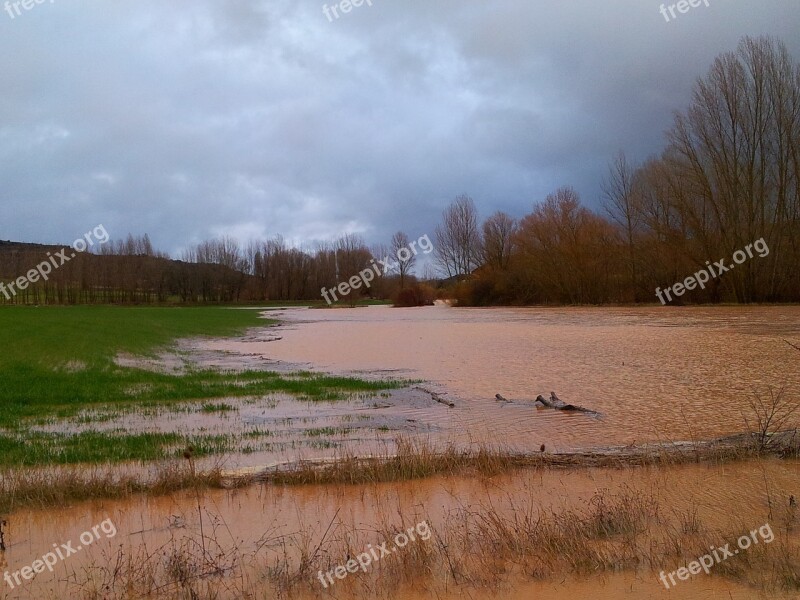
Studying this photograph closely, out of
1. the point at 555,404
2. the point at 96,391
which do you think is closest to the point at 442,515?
the point at 555,404

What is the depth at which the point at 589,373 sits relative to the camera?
1608 centimetres

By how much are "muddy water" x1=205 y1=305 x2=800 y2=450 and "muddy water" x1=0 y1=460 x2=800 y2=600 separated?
194 centimetres

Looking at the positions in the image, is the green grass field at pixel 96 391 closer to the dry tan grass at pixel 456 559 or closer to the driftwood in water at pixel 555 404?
the dry tan grass at pixel 456 559

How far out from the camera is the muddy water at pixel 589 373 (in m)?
9.62

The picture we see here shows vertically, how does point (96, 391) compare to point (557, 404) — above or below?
above

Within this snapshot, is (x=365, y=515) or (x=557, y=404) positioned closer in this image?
(x=365, y=515)

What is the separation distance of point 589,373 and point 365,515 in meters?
11.6

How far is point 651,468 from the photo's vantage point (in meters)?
6.96

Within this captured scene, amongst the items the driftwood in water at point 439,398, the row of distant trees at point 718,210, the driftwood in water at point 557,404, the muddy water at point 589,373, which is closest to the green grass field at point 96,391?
the driftwood in water at point 439,398

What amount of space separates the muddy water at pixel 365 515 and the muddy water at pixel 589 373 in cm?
194

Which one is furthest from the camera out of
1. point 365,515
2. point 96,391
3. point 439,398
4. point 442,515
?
point 96,391

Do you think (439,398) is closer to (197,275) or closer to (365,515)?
(365,515)

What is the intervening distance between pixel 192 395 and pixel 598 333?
2208 cm

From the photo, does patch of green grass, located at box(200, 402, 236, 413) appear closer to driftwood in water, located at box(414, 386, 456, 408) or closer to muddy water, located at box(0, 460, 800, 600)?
driftwood in water, located at box(414, 386, 456, 408)
